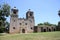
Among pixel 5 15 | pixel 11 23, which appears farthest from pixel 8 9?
pixel 11 23

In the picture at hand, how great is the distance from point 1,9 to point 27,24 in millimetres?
18099

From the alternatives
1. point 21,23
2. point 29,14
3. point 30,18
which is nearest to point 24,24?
point 21,23

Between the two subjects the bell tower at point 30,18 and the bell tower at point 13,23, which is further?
the bell tower at point 30,18

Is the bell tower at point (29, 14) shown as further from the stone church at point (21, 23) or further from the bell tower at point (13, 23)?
the bell tower at point (13, 23)

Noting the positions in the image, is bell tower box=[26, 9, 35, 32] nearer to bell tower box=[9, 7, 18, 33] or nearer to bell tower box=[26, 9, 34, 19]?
bell tower box=[26, 9, 34, 19]

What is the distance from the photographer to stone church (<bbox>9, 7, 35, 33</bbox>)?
50.9 meters

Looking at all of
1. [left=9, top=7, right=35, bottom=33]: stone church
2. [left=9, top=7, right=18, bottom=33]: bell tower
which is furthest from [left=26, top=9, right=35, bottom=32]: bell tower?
[left=9, top=7, right=18, bottom=33]: bell tower

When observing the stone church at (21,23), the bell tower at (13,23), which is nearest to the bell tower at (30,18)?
the stone church at (21,23)

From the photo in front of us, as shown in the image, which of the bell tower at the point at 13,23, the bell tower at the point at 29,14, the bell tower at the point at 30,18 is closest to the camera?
the bell tower at the point at 13,23

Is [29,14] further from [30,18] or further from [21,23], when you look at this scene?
[21,23]

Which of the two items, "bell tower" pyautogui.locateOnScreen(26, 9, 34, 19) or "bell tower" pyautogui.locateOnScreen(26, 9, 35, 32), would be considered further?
"bell tower" pyautogui.locateOnScreen(26, 9, 34, 19)

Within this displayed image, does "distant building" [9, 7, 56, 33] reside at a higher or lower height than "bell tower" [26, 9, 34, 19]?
lower

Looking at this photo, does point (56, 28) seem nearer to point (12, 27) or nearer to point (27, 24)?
point (27, 24)

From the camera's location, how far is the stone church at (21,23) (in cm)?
5094
